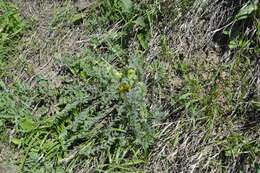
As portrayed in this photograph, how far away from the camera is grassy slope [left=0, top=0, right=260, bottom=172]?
272cm

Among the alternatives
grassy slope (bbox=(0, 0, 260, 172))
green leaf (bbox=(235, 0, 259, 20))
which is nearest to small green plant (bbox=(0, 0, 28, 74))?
grassy slope (bbox=(0, 0, 260, 172))

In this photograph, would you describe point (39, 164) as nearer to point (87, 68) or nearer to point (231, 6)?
point (87, 68)

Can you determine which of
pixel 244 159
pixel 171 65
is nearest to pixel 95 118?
pixel 171 65

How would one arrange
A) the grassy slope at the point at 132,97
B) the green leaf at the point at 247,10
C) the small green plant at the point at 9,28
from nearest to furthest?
the grassy slope at the point at 132,97, the green leaf at the point at 247,10, the small green plant at the point at 9,28

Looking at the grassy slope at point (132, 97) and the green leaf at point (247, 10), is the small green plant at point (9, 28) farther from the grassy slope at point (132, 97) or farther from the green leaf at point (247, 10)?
the green leaf at point (247, 10)

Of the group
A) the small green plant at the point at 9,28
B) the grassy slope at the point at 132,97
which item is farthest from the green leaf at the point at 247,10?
the small green plant at the point at 9,28

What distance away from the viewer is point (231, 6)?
3016 mm

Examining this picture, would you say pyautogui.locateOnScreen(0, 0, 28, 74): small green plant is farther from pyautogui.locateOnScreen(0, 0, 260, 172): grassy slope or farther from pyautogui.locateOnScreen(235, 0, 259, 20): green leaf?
pyautogui.locateOnScreen(235, 0, 259, 20): green leaf

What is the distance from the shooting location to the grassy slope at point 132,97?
8.91 feet

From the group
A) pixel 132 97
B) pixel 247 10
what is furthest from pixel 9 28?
pixel 247 10

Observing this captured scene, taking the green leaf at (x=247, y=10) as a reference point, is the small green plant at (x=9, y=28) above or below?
above

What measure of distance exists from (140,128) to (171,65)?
569 mm

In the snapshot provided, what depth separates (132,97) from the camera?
106 inches

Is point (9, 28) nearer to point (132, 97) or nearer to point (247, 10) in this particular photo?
point (132, 97)
